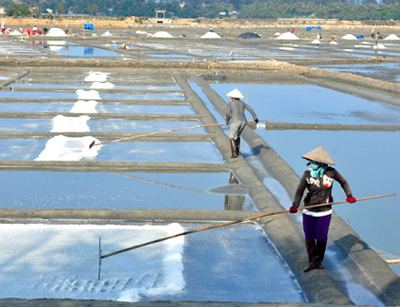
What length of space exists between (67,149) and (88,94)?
6845mm

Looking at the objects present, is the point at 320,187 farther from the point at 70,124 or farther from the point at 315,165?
the point at 70,124

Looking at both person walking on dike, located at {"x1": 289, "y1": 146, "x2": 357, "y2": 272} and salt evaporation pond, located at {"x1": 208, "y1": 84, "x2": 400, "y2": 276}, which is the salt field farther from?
person walking on dike, located at {"x1": 289, "y1": 146, "x2": 357, "y2": 272}

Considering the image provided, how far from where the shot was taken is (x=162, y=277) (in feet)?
18.0

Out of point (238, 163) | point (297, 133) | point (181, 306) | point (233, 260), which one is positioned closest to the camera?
point (181, 306)

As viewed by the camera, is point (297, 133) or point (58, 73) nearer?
point (297, 133)

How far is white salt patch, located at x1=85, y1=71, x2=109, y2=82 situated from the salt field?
3055 millimetres

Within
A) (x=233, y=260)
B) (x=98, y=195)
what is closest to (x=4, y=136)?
(x=98, y=195)

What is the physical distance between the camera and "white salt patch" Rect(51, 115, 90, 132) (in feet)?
38.8

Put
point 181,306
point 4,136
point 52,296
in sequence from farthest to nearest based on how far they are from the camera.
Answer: point 4,136, point 52,296, point 181,306

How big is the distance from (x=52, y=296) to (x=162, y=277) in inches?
38.8

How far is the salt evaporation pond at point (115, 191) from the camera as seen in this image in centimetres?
764

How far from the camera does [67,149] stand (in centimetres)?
1021

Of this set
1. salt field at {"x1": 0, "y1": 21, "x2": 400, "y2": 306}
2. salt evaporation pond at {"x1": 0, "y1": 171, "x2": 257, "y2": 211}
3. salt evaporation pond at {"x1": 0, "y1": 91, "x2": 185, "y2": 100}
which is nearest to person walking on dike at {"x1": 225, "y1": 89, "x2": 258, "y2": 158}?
salt field at {"x1": 0, "y1": 21, "x2": 400, "y2": 306}

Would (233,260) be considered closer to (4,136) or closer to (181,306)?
(181,306)
